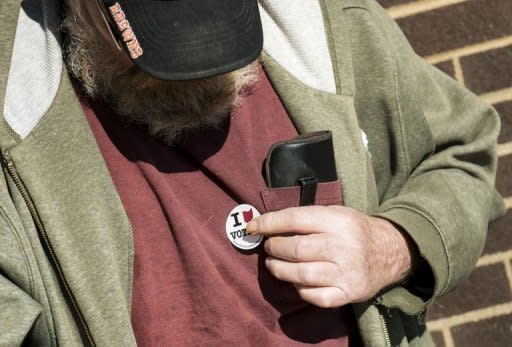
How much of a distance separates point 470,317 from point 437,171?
86 cm

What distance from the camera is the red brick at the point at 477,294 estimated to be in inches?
108

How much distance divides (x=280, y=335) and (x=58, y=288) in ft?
1.57

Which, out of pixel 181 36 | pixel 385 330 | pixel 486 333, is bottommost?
pixel 486 333

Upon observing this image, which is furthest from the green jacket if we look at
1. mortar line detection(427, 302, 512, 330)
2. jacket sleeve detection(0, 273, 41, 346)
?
mortar line detection(427, 302, 512, 330)

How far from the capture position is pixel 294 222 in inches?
67.9

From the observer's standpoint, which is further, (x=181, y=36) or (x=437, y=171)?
(x=437, y=171)

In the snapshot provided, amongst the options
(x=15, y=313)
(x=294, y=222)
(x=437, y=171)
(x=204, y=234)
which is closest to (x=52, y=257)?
(x=15, y=313)

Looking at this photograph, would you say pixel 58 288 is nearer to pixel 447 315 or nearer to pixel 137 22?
pixel 137 22

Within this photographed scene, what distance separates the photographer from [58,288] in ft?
5.46

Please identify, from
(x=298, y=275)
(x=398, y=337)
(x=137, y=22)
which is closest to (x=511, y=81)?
(x=398, y=337)

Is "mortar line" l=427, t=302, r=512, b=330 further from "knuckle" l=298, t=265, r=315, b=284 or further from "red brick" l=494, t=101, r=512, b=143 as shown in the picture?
"knuckle" l=298, t=265, r=315, b=284

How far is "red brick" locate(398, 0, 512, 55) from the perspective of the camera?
257cm

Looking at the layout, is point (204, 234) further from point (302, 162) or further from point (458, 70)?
point (458, 70)

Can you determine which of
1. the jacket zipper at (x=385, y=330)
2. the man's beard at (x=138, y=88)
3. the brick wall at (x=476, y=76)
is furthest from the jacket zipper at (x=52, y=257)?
the brick wall at (x=476, y=76)
